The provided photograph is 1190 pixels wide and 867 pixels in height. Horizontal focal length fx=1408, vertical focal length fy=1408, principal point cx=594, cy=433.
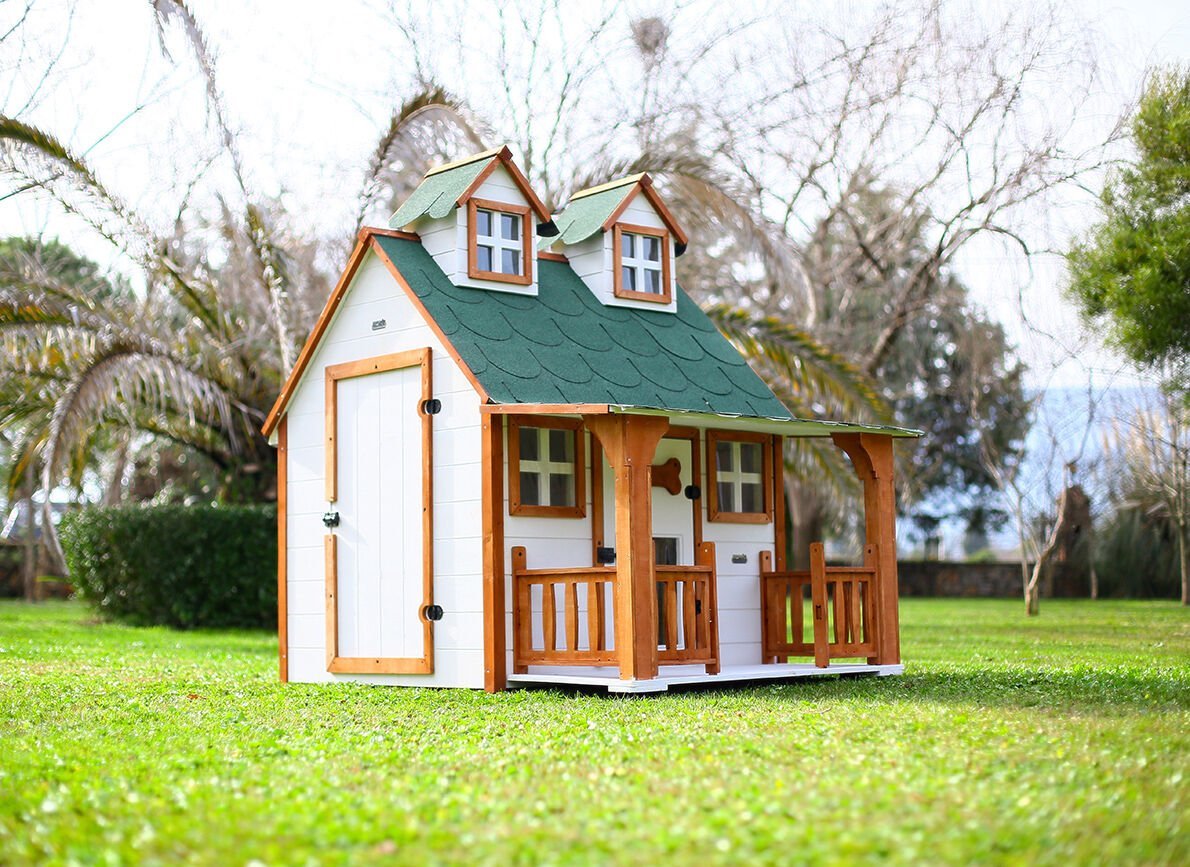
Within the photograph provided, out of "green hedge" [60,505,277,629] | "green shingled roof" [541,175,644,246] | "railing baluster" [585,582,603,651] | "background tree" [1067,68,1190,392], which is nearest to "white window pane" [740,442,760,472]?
"green shingled roof" [541,175,644,246]

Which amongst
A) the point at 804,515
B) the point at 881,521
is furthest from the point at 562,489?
the point at 804,515

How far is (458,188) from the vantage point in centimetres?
1312

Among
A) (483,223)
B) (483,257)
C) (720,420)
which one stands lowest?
(720,420)

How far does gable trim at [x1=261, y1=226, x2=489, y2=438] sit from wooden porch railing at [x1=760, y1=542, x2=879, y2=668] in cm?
337

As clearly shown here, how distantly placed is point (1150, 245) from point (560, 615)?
9347mm

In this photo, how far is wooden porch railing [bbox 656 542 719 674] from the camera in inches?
442

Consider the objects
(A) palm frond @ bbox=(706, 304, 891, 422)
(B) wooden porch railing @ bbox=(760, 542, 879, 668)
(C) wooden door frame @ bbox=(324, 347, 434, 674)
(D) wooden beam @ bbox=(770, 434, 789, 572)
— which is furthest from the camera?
(A) palm frond @ bbox=(706, 304, 891, 422)

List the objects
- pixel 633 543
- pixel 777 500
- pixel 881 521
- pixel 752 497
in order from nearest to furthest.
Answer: pixel 633 543 < pixel 881 521 < pixel 752 497 < pixel 777 500

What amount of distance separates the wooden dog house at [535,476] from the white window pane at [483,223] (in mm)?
19

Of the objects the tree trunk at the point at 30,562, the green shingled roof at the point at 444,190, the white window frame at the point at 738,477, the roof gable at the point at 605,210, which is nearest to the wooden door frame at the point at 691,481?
the white window frame at the point at 738,477

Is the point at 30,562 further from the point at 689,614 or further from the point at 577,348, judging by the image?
A: the point at 689,614

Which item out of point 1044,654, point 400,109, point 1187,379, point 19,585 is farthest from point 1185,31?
point 19,585

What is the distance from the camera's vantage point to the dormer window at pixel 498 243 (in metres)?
13.0

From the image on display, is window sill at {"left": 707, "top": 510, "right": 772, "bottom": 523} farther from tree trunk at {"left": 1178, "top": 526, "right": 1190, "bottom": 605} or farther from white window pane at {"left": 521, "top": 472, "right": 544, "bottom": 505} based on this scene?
tree trunk at {"left": 1178, "top": 526, "right": 1190, "bottom": 605}
